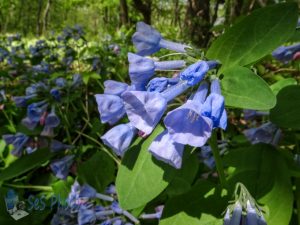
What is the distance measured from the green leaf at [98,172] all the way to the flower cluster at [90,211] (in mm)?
60

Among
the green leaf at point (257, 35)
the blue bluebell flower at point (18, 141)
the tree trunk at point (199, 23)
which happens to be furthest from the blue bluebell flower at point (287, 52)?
the tree trunk at point (199, 23)

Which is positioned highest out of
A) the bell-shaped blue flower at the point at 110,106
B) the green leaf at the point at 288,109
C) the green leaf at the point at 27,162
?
the bell-shaped blue flower at the point at 110,106

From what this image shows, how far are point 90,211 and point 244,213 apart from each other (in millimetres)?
727

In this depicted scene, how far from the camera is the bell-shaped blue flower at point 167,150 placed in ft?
2.93

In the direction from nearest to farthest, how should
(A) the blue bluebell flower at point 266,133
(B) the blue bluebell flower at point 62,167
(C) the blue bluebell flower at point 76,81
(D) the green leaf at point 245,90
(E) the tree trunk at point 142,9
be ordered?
(D) the green leaf at point 245,90 < (A) the blue bluebell flower at point 266,133 < (B) the blue bluebell flower at point 62,167 < (C) the blue bluebell flower at point 76,81 < (E) the tree trunk at point 142,9

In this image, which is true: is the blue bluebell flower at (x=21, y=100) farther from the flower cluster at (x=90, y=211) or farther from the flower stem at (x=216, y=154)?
the flower stem at (x=216, y=154)

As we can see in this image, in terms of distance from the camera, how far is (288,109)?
1.15 meters

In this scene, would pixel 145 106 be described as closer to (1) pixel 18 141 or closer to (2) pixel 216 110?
(2) pixel 216 110

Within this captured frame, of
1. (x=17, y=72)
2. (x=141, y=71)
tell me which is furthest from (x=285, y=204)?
(x=17, y=72)

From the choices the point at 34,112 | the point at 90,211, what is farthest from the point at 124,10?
the point at 90,211

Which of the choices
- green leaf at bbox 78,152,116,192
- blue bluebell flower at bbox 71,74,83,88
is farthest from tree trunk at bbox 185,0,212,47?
green leaf at bbox 78,152,116,192

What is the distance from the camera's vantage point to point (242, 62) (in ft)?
3.18

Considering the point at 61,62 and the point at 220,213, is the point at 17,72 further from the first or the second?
the point at 220,213

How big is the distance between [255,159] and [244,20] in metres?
0.50
